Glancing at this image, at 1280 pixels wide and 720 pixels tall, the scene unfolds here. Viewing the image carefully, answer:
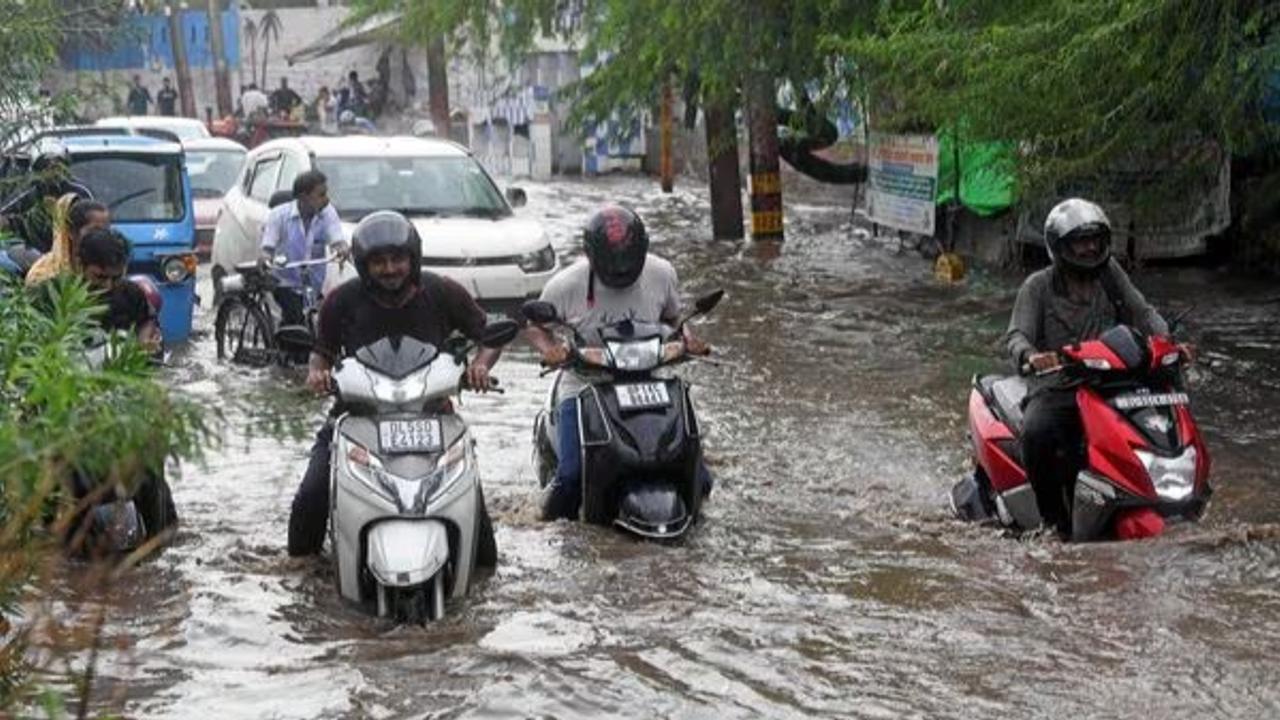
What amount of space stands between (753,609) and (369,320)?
1833 millimetres

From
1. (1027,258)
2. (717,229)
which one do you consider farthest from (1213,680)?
(717,229)

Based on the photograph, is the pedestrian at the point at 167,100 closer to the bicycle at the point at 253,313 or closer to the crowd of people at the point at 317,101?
the crowd of people at the point at 317,101

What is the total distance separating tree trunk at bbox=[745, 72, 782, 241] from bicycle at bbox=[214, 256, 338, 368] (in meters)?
6.38

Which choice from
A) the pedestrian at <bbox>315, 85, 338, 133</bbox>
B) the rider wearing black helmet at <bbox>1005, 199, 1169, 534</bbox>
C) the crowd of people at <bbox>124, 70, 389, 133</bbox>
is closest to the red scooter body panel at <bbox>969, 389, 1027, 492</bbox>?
the rider wearing black helmet at <bbox>1005, 199, 1169, 534</bbox>

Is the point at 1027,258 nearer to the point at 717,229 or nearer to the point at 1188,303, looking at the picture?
the point at 1188,303

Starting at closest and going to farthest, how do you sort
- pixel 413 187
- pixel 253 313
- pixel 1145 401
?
1. pixel 1145 401
2. pixel 253 313
3. pixel 413 187

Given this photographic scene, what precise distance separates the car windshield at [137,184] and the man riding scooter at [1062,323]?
1054 cm

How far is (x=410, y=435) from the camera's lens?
7.35 meters

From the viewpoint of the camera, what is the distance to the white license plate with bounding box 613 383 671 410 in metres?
8.53

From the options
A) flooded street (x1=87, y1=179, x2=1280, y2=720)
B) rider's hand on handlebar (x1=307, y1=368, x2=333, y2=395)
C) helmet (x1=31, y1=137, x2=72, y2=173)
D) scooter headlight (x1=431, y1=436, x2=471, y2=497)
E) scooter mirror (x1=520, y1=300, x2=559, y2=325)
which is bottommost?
flooded street (x1=87, y1=179, x2=1280, y2=720)

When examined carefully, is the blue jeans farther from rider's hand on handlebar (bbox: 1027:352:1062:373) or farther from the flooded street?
rider's hand on handlebar (bbox: 1027:352:1062:373)

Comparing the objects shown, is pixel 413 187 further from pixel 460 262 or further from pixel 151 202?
pixel 151 202

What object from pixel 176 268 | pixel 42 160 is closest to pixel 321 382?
pixel 42 160

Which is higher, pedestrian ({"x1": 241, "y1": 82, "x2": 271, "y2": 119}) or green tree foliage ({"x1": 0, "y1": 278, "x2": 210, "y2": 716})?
green tree foliage ({"x1": 0, "y1": 278, "x2": 210, "y2": 716})
